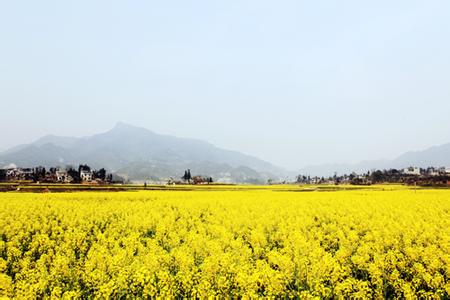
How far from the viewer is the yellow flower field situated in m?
9.41

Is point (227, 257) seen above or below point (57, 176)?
below

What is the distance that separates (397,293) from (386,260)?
2.86 m

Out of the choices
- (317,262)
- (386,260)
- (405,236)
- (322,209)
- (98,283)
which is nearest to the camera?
(98,283)

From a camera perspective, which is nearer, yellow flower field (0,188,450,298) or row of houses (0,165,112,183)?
yellow flower field (0,188,450,298)

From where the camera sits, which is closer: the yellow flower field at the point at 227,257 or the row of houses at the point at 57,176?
the yellow flower field at the point at 227,257

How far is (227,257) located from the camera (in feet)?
35.7

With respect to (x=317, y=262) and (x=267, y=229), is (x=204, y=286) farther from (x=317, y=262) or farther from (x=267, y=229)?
(x=267, y=229)

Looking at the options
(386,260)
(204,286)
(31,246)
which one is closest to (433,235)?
(386,260)

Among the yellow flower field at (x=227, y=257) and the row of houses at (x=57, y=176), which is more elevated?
the row of houses at (x=57, y=176)

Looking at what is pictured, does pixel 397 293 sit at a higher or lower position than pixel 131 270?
lower

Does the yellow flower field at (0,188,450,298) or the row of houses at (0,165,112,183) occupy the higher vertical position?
the row of houses at (0,165,112,183)

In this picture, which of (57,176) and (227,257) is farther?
(57,176)

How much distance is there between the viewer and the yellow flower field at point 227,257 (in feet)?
30.9

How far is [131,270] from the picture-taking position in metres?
10.3
